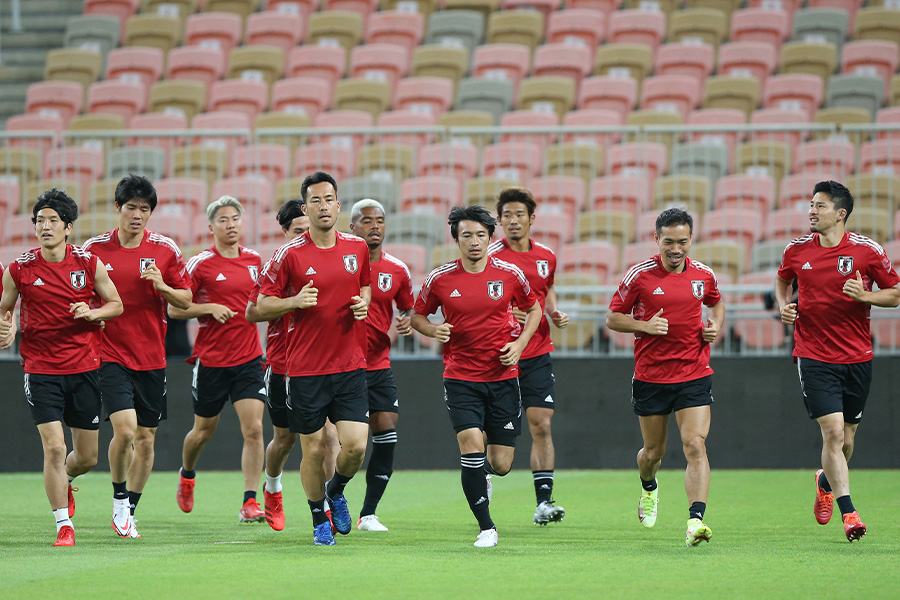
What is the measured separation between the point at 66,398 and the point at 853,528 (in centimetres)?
507

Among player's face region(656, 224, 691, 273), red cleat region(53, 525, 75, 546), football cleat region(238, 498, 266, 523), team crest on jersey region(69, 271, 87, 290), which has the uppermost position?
player's face region(656, 224, 691, 273)

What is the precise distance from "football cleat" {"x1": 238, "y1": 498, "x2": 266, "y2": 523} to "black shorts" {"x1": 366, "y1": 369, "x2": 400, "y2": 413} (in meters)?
1.26

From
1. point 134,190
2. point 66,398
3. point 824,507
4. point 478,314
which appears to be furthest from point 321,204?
point 824,507

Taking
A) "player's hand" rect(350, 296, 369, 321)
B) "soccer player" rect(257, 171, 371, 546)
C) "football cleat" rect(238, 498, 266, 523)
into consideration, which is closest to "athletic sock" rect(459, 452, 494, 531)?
"soccer player" rect(257, 171, 371, 546)

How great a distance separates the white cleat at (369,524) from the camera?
821 cm

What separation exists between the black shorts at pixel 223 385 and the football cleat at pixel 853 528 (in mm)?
4313

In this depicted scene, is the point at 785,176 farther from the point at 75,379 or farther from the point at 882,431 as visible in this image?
the point at 75,379

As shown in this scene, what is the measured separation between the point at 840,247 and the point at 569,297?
16.5ft

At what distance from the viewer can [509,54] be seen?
707 inches

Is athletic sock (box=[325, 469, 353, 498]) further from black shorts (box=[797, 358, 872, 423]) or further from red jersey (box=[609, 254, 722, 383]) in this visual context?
black shorts (box=[797, 358, 872, 423])

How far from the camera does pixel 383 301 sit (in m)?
8.45

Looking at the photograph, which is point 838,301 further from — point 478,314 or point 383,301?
point 383,301

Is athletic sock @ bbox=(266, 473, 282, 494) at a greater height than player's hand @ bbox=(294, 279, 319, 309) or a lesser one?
lesser

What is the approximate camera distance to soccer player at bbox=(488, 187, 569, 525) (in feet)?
28.6
